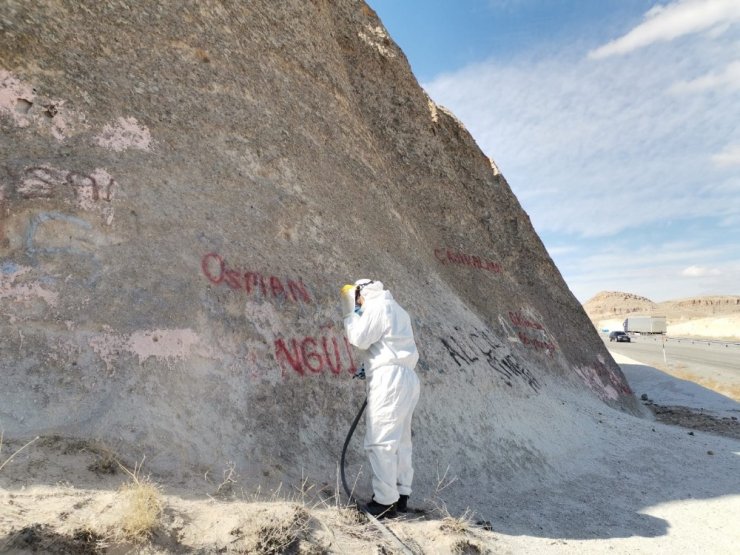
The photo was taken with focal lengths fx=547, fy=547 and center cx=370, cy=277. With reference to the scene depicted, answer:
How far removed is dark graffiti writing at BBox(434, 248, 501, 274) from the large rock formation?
1219mm

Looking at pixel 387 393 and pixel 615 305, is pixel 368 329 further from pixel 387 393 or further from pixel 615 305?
pixel 615 305

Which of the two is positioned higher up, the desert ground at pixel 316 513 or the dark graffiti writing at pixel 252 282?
the dark graffiti writing at pixel 252 282

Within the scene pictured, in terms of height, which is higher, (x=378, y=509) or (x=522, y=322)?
(x=522, y=322)

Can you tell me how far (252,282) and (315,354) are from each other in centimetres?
104

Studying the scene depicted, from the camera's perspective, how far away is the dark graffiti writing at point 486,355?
799 centimetres

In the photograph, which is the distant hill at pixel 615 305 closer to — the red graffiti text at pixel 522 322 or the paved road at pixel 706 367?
the paved road at pixel 706 367

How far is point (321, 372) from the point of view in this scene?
5809mm

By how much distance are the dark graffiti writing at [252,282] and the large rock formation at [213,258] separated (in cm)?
2

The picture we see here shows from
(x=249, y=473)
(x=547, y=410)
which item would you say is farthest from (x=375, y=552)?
(x=547, y=410)

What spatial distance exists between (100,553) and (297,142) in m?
6.31

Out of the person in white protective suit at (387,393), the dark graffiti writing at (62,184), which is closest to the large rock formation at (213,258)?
the dark graffiti writing at (62,184)

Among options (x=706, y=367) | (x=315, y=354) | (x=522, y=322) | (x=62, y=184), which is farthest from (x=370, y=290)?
(x=706, y=367)

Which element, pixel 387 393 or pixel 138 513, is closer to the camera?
pixel 138 513

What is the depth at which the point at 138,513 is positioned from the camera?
2.93m
